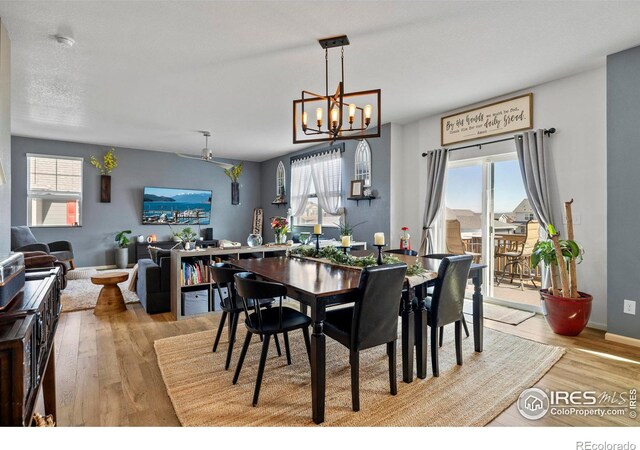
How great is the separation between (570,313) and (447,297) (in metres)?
1.60

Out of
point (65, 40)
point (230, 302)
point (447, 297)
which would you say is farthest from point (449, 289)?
point (65, 40)

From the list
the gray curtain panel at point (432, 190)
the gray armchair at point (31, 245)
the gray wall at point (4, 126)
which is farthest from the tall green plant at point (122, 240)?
the gray curtain panel at point (432, 190)

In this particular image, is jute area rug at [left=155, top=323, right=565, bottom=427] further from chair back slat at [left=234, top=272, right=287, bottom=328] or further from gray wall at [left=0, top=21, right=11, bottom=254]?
gray wall at [left=0, top=21, right=11, bottom=254]

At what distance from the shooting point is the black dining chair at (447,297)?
2.35 metres

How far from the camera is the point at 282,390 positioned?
2209 mm

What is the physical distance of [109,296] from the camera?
3992mm

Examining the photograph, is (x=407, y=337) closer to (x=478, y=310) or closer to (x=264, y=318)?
(x=478, y=310)

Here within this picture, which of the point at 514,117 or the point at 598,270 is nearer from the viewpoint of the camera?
the point at 598,270

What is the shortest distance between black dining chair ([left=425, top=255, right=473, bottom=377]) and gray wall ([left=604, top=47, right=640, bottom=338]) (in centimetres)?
167

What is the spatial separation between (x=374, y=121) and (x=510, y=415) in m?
4.40

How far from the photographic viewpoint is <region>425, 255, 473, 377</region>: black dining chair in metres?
2.35

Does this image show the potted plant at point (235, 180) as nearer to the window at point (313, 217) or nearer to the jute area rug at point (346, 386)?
the window at point (313, 217)

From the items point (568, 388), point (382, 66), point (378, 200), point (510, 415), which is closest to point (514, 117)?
point (382, 66)

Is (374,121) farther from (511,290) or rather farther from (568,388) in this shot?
(568,388)
